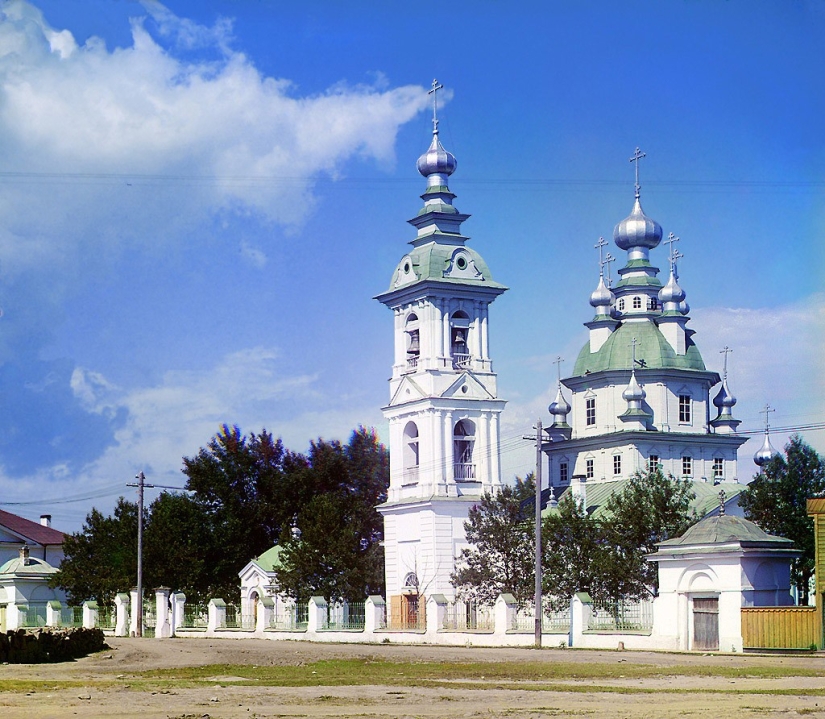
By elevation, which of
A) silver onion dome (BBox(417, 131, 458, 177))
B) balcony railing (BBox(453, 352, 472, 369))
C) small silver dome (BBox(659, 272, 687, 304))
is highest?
silver onion dome (BBox(417, 131, 458, 177))

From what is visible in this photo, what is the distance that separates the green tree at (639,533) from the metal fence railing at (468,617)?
4.03 metres

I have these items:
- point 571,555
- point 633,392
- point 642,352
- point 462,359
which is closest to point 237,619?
point 462,359

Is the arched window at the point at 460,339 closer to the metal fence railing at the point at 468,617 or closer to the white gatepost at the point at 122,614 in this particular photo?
the metal fence railing at the point at 468,617

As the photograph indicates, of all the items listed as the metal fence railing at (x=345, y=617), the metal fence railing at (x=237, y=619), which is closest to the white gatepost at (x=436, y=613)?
the metal fence railing at (x=345, y=617)

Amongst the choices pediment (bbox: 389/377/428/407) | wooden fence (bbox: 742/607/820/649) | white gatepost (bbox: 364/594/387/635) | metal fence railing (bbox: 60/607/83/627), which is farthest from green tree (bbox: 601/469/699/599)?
metal fence railing (bbox: 60/607/83/627)

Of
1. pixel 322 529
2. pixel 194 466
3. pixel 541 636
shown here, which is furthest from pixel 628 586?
pixel 194 466

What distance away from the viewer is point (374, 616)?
49.8m

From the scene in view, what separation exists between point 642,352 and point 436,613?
21974mm

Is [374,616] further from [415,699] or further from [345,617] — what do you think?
[415,699]

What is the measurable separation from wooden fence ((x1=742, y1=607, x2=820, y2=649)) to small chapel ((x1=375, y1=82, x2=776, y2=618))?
18.8 metres

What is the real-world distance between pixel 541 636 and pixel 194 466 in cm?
2976

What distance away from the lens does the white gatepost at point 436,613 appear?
47.6m

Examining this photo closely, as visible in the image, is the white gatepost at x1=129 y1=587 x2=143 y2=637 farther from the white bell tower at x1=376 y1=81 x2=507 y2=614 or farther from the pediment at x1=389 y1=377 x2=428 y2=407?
the pediment at x1=389 y1=377 x2=428 y2=407

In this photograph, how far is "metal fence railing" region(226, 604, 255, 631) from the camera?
186ft
